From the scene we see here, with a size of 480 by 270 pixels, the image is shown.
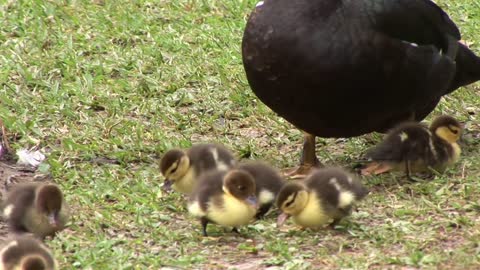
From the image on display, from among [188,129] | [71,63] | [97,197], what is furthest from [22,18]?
[97,197]

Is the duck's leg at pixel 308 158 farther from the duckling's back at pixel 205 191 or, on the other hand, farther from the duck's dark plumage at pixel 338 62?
the duckling's back at pixel 205 191

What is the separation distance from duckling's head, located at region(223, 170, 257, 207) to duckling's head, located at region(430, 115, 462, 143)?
1.56 m

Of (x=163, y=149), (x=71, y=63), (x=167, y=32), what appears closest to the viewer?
(x=163, y=149)

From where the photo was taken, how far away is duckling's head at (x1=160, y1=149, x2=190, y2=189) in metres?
6.25

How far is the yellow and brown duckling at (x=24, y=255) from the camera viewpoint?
4980 mm

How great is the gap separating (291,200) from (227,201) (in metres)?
0.31

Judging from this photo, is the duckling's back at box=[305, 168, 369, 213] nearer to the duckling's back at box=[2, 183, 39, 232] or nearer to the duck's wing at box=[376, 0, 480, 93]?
the duck's wing at box=[376, 0, 480, 93]

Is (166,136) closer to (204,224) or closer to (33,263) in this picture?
(204,224)

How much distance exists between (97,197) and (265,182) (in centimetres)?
106

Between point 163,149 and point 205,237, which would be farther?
point 163,149

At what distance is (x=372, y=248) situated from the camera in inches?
215

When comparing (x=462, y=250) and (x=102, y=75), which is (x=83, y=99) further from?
(x=462, y=250)

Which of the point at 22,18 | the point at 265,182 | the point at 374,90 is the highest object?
the point at 374,90

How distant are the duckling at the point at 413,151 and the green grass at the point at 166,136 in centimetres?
9
